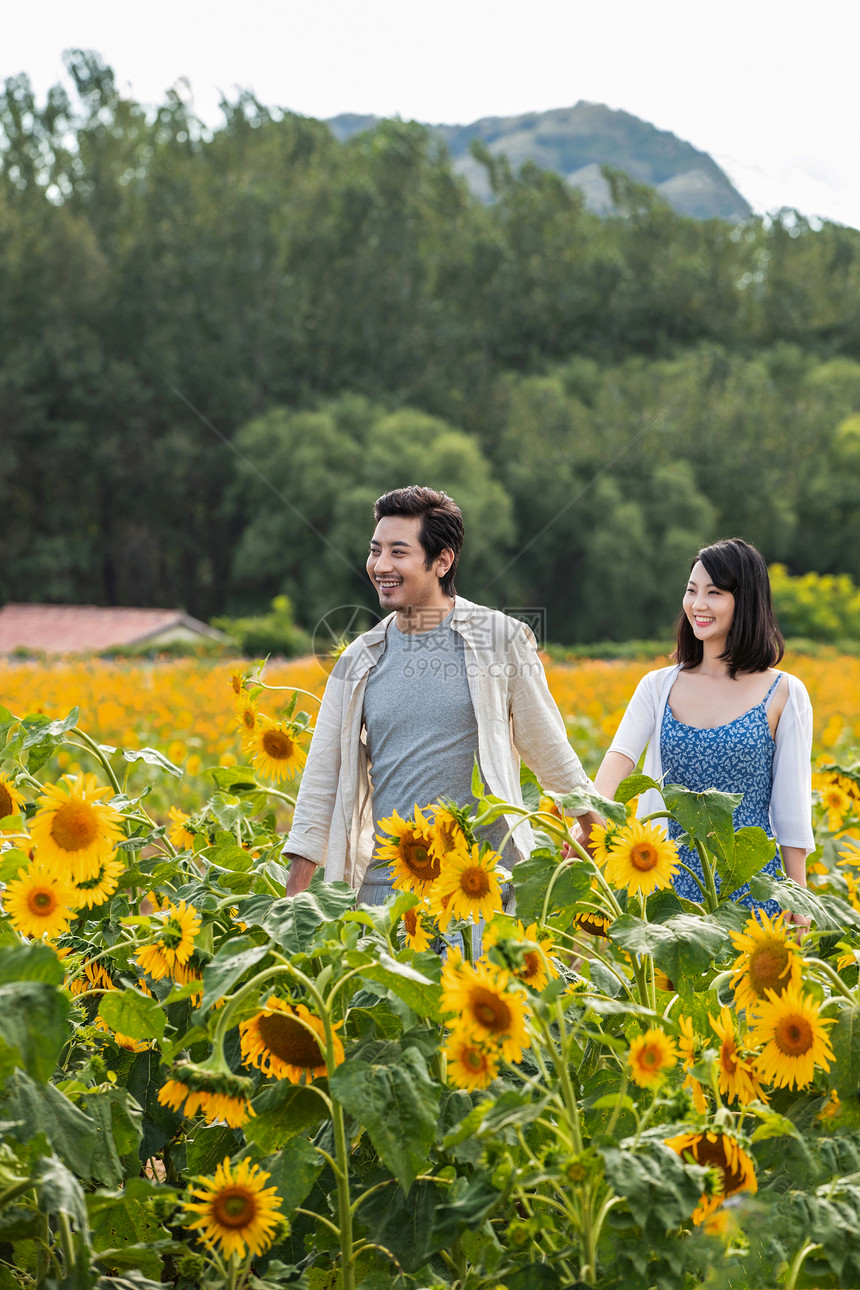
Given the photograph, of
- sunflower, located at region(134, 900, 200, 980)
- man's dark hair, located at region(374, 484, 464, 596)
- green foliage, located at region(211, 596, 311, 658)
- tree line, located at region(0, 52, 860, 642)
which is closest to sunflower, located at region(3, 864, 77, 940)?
sunflower, located at region(134, 900, 200, 980)

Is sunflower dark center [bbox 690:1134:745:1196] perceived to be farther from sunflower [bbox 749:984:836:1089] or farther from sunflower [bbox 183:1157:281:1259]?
sunflower [bbox 183:1157:281:1259]

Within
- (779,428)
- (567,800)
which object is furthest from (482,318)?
(567,800)

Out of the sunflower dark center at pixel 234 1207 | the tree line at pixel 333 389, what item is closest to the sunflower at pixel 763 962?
the sunflower dark center at pixel 234 1207

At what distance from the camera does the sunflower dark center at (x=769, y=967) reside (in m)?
1.31

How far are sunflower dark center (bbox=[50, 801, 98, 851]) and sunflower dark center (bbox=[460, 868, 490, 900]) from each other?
50 centimetres

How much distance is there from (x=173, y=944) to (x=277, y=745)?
0.94 m

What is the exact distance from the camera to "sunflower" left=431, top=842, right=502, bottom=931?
4.57ft

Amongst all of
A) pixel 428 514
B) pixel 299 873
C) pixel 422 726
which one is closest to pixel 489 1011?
pixel 299 873

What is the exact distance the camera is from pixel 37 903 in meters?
1.50

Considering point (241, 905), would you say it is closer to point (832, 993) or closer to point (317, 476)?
point (832, 993)

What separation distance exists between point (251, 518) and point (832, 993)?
120 feet

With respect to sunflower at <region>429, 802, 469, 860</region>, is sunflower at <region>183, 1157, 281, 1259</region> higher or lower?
lower

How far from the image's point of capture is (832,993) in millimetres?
1500

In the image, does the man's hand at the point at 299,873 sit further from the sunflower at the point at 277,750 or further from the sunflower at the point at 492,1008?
the sunflower at the point at 492,1008
